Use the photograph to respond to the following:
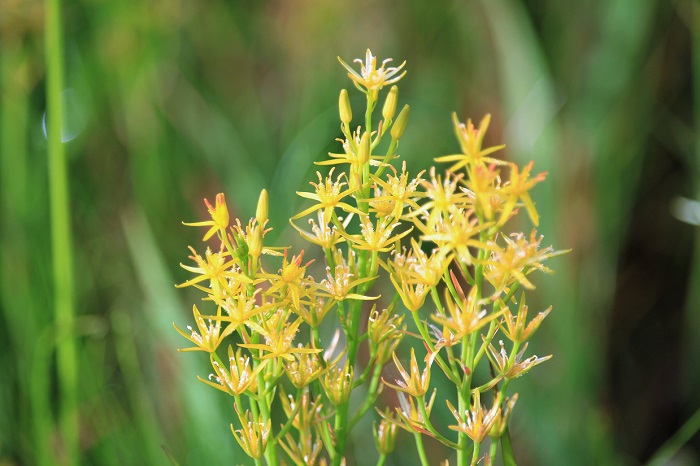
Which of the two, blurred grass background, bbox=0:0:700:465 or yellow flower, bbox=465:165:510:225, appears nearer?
yellow flower, bbox=465:165:510:225

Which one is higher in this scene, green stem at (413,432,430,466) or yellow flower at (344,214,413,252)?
yellow flower at (344,214,413,252)

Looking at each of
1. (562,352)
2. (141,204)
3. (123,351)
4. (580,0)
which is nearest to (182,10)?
(141,204)

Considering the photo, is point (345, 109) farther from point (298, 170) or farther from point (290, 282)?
point (298, 170)

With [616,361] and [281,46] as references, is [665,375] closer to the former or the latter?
[616,361]

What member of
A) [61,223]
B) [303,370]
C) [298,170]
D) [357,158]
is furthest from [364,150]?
[298,170]

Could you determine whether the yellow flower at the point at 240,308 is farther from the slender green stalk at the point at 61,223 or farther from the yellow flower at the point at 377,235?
the slender green stalk at the point at 61,223

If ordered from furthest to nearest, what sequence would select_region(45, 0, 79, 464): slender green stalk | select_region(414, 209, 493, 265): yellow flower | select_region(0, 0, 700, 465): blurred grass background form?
select_region(0, 0, 700, 465): blurred grass background < select_region(45, 0, 79, 464): slender green stalk < select_region(414, 209, 493, 265): yellow flower

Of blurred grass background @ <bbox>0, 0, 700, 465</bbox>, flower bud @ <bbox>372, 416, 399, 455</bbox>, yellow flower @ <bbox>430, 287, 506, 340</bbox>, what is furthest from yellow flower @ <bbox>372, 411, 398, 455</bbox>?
blurred grass background @ <bbox>0, 0, 700, 465</bbox>

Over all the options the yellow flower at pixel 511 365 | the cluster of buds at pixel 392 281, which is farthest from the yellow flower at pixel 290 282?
the yellow flower at pixel 511 365

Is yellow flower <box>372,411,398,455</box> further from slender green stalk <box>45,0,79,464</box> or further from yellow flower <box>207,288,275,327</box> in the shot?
slender green stalk <box>45,0,79,464</box>
